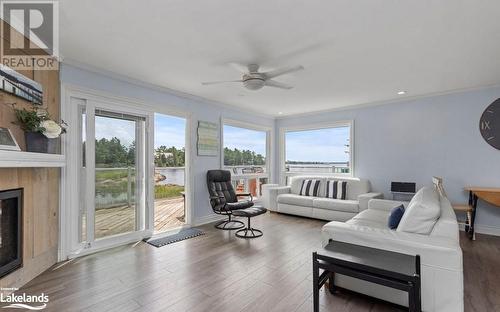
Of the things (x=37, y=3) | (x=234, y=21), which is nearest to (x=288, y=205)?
(x=234, y=21)

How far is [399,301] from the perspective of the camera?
194 cm

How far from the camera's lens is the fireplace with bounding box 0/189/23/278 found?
2168 mm

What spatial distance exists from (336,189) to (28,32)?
5159 millimetres

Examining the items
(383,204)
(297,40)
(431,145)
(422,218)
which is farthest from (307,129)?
(422,218)

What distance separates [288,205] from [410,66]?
3.35 m

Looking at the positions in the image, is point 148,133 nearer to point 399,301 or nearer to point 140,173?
point 140,173

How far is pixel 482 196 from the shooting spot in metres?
3.62

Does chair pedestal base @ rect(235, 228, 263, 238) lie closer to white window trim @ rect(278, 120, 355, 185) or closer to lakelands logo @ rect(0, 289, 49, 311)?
lakelands logo @ rect(0, 289, 49, 311)

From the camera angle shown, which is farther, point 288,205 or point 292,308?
point 288,205

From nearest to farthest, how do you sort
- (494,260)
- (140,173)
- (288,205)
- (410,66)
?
(494,260)
(410,66)
(140,173)
(288,205)

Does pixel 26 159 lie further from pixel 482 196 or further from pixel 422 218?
pixel 482 196

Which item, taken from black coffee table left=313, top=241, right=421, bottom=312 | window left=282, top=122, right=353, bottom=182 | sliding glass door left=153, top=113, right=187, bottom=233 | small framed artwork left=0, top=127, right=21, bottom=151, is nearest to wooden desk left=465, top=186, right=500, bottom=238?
window left=282, top=122, right=353, bottom=182

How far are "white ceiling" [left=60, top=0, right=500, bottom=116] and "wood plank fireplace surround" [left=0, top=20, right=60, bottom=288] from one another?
608 mm

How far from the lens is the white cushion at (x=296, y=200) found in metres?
5.06
